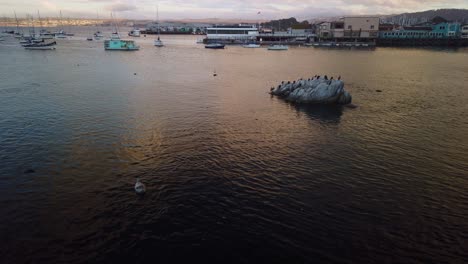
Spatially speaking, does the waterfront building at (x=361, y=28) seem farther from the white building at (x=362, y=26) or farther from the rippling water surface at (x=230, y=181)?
the rippling water surface at (x=230, y=181)

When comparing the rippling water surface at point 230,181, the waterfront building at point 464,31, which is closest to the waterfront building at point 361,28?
the waterfront building at point 464,31

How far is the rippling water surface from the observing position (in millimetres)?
17188

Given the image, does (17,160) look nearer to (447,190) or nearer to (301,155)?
(301,155)

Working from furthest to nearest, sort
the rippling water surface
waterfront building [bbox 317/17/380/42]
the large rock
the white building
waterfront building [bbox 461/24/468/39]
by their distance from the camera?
waterfront building [bbox 461/24/468/39]
waterfront building [bbox 317/17/380/42]
the white building
the large rock
the rippling water surface

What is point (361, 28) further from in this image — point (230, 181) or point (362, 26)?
point (230, 181)

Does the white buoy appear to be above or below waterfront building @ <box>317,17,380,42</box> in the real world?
below

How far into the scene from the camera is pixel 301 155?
2945 centimetres

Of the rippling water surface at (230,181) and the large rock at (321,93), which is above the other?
the large rock at (321,93)

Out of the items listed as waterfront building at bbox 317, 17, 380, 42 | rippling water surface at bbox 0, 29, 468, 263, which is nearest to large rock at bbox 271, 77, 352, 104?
rippling water surface at bbox 0, 29, 468, 263

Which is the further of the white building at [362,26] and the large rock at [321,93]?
the white building at [362,26]

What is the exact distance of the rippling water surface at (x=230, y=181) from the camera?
56.4 ft

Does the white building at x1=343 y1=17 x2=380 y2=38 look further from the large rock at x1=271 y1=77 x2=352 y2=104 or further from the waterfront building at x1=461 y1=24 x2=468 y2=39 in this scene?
the large rock at x1=271 y1=77 x2=352 y2=104

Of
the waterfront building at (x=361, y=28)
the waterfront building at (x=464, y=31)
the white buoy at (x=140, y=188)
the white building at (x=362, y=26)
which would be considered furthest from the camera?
the waterfront building at (x=464, y=31)

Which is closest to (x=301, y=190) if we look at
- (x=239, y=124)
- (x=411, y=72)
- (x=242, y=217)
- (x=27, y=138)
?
(x=242, y=217)
